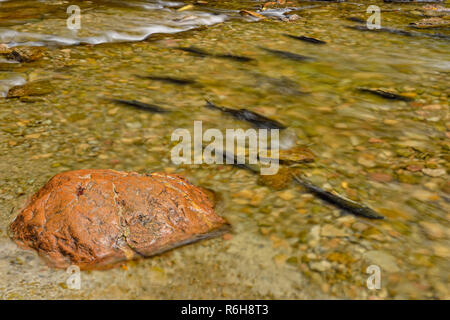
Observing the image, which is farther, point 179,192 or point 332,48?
point 332,48

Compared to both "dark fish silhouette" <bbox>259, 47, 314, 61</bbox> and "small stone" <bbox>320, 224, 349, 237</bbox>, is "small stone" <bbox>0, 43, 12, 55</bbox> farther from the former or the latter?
"small stone" <bbox>320, 224, 349, 237</bbox>

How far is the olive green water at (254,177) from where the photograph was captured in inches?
91.4

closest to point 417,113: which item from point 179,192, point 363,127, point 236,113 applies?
point 363,127

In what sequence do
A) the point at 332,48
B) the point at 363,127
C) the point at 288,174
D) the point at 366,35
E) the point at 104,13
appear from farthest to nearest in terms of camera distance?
the point at 104,13 < the point at 366,35 < the point at 332,48 < the point at 363,127 < the point at 288,174

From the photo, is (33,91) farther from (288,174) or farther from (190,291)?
(190,291)

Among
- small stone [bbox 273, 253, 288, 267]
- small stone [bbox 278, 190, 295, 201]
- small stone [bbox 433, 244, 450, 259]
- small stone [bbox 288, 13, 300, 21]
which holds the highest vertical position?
small stone [bbox 288, 13, 300, 21]

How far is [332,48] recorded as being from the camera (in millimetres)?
6684

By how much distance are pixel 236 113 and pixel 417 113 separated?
1.81 m

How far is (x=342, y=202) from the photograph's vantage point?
294 centimetres

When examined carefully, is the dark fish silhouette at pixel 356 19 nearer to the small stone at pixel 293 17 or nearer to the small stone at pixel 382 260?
the small stone at pixel 293 17

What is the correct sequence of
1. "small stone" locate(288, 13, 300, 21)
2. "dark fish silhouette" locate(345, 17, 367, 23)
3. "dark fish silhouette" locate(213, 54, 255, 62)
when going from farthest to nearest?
"small stone" locate(288, 13, 300, 21), "dark fish silhouette" locate(345, 17, 367, 23), "dark fish silhouette" locate(213, 54, 255, 62)

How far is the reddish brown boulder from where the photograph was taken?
238 centimetres

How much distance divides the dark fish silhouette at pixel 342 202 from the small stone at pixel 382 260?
36 cm

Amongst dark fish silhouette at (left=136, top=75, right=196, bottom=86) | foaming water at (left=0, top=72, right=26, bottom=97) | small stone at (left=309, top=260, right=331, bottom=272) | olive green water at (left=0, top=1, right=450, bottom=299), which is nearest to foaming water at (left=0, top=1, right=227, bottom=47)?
olive green water at (left=0, top=1, right=450, bottom=299)
